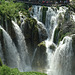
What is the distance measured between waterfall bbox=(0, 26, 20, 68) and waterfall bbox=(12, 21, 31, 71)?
5.49ft

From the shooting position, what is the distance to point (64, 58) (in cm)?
2061

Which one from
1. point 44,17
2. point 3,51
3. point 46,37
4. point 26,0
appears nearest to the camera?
point 3,51

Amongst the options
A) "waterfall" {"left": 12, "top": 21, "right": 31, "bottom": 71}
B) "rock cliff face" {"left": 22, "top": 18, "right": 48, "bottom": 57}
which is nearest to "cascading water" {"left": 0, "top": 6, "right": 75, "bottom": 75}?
"waterfall" {"left": 12, "top": 21, "right": 31, "bottom": 71}

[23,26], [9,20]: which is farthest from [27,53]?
[9,20]

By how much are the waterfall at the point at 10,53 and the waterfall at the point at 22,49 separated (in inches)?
65.9

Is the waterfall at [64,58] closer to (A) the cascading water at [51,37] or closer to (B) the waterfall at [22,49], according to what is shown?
(A) the cascading water at [51,37]

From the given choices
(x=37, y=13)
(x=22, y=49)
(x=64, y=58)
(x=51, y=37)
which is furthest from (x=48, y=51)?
(x=37, y=13)

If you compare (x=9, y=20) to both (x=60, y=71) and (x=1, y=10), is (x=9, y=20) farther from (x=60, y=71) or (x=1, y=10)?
(x=60, y=71)

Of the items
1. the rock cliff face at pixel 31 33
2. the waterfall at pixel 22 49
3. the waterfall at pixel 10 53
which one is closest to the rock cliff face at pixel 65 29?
the rock cliff face at pixel 31 33

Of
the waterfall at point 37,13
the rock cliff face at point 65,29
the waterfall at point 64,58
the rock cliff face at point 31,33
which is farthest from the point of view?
the waterfall at point 37,13

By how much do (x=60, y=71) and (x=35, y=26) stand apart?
9.38 m

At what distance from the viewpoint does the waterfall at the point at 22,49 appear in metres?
24.3

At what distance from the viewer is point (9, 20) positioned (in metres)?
23.1

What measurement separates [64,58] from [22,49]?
781cm
